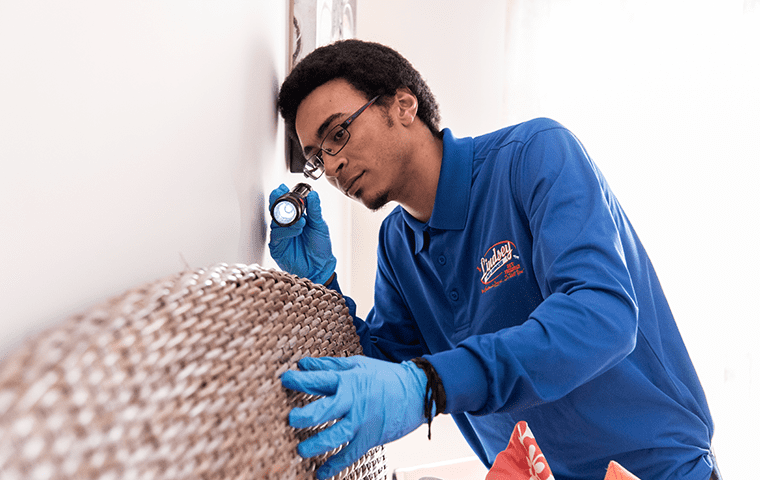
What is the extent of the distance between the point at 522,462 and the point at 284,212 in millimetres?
639

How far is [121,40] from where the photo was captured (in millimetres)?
523

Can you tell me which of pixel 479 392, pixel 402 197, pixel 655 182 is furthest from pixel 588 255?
pixel 655 182

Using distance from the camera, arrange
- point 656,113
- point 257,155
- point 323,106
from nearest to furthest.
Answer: point 257,155, point 323,106, point 656,113

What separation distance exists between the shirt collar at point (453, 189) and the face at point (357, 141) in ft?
0.38

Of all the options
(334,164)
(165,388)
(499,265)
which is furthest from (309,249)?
(165,388)

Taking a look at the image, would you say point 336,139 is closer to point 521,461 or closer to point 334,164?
point 334,164

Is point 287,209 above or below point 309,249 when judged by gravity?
above

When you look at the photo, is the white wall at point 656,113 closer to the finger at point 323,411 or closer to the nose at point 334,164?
the nose at point 334,164

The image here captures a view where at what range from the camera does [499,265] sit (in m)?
1.13

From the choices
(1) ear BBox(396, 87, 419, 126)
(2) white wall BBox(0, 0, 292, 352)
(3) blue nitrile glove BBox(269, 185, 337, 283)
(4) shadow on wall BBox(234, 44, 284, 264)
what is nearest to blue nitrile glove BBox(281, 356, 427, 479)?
(2) white wall BBox(0, 0, 292, 352)

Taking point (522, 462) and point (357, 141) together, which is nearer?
point (522, 462)

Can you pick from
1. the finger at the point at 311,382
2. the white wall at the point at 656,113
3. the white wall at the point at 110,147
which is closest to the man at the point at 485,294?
the finger at the point at 311,382

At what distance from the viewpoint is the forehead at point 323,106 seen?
47.0 inches

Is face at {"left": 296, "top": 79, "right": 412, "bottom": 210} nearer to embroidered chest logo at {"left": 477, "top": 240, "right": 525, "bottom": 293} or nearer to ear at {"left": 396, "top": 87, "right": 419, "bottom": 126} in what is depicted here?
ear at {"left": 396, "top": 87, "right": 419, "bottom": 126}
